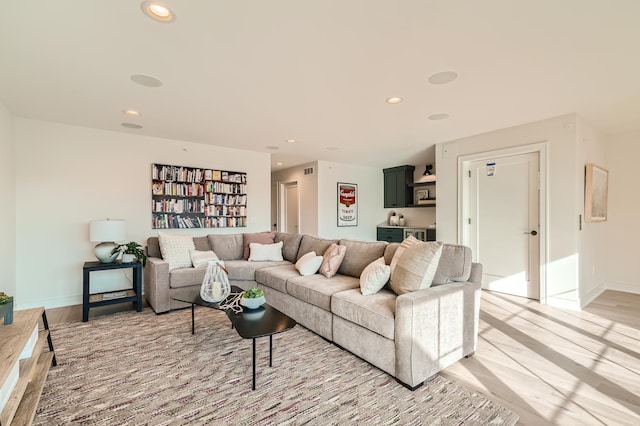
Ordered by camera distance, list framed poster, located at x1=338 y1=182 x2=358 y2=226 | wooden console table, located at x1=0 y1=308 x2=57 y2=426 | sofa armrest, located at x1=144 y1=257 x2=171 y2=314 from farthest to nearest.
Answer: framed poster, located at x1=338 y1=182 x2=358 y2=226 → sofa armrest, located at x1=144 y1=257 x2=171 y2=314 → wooden console table, located at x1=0 y1=308 x2=57 y2=426

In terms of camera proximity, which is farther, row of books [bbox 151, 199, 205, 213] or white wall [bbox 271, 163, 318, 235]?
white wall [bbox 271, 163, 318, 235]

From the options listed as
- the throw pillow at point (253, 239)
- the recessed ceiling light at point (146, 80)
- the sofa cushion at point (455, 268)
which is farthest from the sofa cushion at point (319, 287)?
the recessed ceiling light at point (146, 80)

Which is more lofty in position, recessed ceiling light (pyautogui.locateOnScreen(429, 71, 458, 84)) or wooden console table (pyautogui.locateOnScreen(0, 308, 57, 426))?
recessed ceiling light (pyautogui.locateOnScreen(429, 71, 458, 84))

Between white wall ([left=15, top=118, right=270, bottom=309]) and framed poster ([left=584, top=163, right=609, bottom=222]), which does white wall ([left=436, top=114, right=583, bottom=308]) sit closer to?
framed poster ([left=584, top=163, right=609, bottom=222])

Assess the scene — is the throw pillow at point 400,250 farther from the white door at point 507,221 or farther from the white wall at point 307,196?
the white wall at point 307,196

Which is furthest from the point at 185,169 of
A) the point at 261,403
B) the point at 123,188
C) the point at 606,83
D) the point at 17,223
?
the point at 606,83

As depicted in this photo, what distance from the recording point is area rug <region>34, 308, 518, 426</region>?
5.60 feet

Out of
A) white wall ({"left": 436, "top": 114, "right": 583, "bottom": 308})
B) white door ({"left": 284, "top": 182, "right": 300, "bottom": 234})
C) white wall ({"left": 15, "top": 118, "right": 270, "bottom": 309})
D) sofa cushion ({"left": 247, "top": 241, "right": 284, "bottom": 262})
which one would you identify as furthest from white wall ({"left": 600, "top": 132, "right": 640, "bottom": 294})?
white wall ({"left": 15, "top": 118, "right": 270, "bottom": 309})

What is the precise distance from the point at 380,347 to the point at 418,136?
11.2ft

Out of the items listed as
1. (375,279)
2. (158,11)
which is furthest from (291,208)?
(158,11)

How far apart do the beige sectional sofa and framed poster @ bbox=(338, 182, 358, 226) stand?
334 centimetres

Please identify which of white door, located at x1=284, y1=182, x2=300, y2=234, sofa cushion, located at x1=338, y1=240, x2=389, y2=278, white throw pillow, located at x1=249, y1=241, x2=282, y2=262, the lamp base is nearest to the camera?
sofa cushion, located at x1=338, y1=240, x2=389, y2=278

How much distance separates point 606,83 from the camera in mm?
2744

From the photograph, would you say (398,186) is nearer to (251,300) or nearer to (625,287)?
(625,287)
